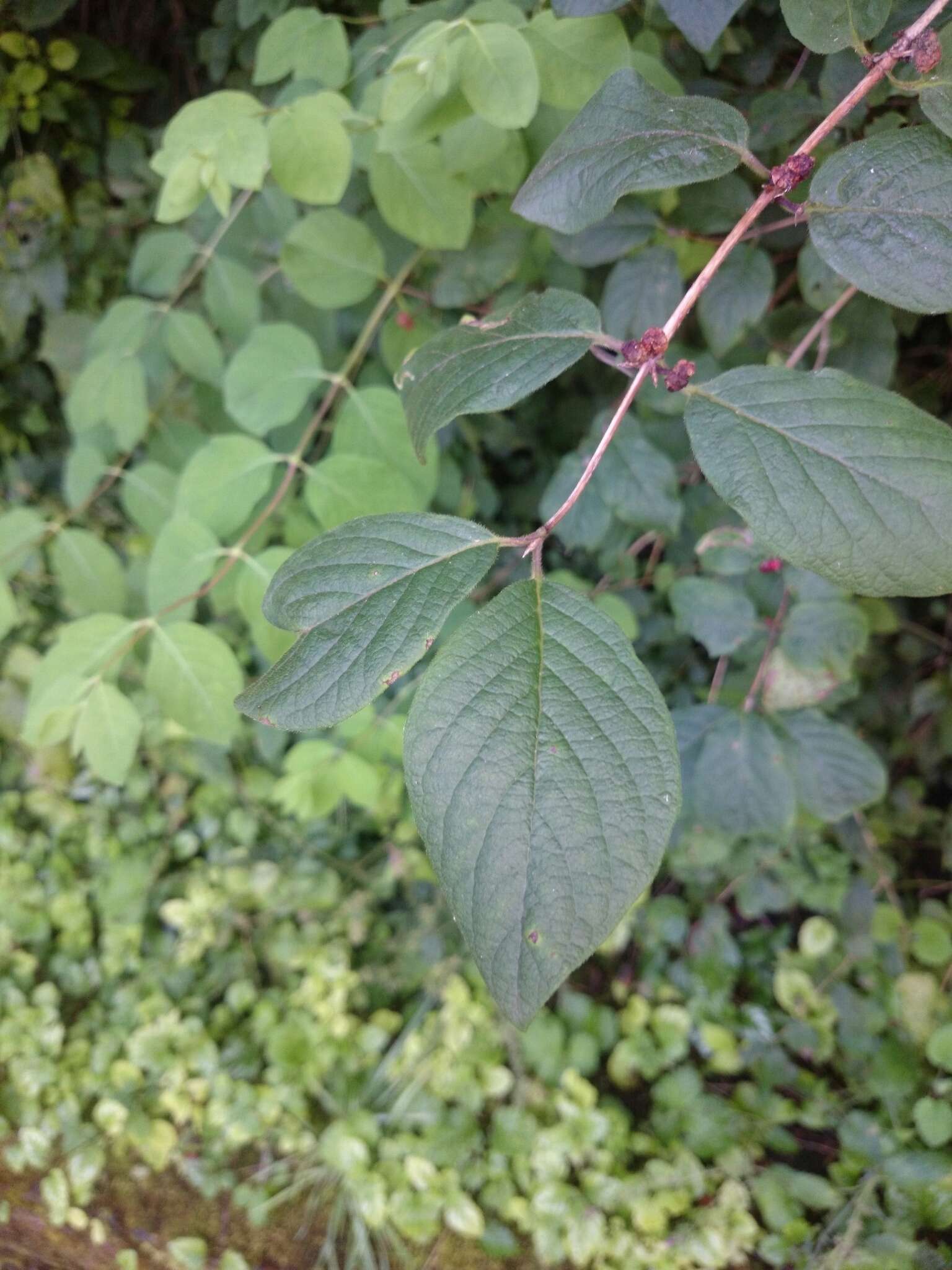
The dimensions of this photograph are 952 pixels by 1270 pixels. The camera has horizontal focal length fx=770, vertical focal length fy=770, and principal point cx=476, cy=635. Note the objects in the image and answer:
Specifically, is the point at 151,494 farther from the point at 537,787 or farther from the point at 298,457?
the point at 537,787

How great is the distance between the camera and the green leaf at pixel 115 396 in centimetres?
104

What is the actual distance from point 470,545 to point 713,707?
0.63 meters

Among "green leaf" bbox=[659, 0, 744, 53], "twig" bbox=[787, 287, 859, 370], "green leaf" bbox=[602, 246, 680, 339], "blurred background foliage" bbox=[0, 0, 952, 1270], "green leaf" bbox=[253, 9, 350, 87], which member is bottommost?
"blurred background foliage" bbox=[0, 0, 952, 1270]

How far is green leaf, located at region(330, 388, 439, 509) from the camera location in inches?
34.4

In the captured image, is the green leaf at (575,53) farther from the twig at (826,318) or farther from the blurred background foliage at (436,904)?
the twig at (826,318)

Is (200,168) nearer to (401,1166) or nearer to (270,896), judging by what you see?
(270,896)

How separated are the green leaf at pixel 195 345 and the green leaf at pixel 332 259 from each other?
0.71 feet

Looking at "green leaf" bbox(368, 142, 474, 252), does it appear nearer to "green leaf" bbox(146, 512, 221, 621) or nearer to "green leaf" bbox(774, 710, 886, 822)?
"green leaf" bbox(146, 512, 221, 621)

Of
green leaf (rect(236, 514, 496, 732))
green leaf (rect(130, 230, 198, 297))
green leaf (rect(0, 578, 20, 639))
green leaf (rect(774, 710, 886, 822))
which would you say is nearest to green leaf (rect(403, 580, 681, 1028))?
green leaf (rect(236, 514, 496, 732))

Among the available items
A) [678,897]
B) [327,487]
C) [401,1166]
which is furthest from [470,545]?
[401,1166]

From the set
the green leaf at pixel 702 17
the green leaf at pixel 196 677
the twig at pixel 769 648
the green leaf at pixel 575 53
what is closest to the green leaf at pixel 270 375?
the green leaf at pixel 196 677

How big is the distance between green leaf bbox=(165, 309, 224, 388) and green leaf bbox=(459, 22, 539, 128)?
0.54 m

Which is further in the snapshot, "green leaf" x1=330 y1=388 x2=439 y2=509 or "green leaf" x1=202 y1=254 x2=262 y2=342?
"green leaf" x1=202 y1=254 x2=262 y2=342

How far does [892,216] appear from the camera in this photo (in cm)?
46
